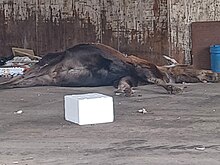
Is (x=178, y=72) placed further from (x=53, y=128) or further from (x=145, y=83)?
(x=53, y=128)

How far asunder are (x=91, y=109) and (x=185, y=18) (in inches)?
184

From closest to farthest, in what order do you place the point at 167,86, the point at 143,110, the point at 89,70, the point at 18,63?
1. the point at 143,110
2. the point at 167,86
3. the point at 89,70
4. the point at 18,63

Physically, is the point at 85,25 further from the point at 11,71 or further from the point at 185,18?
the point at 185,18

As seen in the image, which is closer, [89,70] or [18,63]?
[89,70]

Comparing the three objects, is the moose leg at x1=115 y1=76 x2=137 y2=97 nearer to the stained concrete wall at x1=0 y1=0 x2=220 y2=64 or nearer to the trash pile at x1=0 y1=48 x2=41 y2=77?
the stained concrete wall at x1=0 y1=0 x2=220 y2=64

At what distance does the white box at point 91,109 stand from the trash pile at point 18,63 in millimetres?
3885

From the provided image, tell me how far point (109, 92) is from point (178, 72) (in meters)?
1.24

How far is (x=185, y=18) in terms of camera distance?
401 inches

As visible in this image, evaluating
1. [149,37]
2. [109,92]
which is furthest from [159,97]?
[149,37]

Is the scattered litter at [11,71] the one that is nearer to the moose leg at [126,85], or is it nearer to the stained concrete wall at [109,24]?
the stained concrete wall at [109,24]

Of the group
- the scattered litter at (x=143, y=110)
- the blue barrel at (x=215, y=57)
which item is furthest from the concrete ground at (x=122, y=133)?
the blue barrel at (x=215, y=57)

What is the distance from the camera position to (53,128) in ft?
19.0

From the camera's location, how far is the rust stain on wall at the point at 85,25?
10273 mm

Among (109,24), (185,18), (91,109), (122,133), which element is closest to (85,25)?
(109,24)
